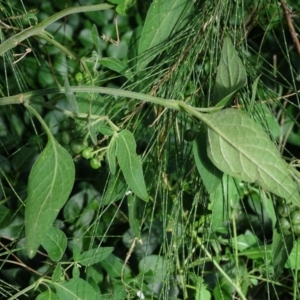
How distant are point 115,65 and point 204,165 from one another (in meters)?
0.18

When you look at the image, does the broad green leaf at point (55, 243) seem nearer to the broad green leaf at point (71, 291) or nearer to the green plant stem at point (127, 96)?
the broad green leaf at point (71, 291)

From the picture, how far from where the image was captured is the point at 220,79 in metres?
0.54

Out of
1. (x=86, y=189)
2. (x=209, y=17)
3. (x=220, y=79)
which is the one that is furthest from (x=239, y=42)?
(x=86, y=189)

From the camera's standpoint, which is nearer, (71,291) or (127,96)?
(127,96)

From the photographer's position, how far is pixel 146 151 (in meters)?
0.72

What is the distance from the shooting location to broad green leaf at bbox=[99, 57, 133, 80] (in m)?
0.67

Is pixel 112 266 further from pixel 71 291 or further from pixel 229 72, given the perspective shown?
pixel 229 72

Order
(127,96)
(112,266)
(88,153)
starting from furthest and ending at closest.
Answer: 1. (112,266)
2. (88,153)
3. (127,96)

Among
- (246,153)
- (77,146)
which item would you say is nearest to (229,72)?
(246,153)

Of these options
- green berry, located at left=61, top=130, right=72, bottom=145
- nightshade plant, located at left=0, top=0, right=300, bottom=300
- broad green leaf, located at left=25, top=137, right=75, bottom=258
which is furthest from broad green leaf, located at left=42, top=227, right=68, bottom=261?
broad green leaf, located at left=25, top=137, right=75, bottom=258

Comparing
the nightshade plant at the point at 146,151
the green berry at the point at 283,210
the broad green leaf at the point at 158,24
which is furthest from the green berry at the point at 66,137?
the green berry at the point at 283,210

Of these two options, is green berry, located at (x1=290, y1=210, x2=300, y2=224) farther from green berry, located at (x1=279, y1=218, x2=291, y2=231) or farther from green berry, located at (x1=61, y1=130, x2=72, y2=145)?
green berry, located at (x1=61, y1=130, x2=72, y2=145)

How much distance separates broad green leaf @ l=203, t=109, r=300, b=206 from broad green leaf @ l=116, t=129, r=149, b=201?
0.07 meters

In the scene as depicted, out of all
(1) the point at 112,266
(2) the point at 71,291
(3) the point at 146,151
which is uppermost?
(3) the point at 146,151
